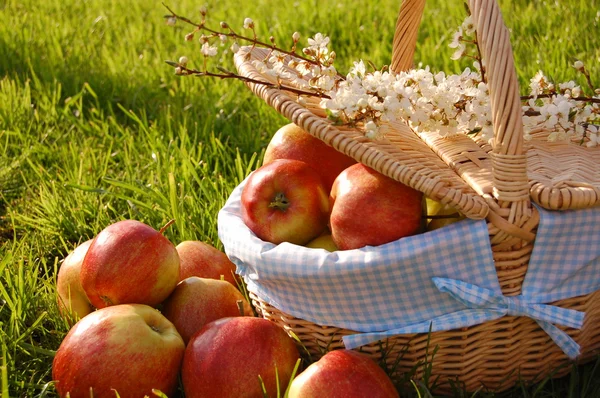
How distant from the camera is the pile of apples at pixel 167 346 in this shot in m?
1.43

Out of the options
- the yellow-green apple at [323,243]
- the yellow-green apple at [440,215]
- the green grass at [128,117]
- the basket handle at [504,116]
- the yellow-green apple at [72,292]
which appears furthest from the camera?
the green grass at [128,117]

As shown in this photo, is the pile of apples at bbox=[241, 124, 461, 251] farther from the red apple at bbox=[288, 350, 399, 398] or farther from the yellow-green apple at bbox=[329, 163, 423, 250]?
the red apple at bbox=[288, 350, 399, 398]

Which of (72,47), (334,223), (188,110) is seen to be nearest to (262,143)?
(188,110)

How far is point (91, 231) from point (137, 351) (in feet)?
2.85

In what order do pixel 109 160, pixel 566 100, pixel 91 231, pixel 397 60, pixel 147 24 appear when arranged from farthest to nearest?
pixel 147 24 → pixel 109 160 → pixel 91 231 → pixel 397 60 → pixel 566 100

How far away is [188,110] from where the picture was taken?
9.86ft

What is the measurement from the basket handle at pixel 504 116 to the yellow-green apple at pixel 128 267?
734 mm

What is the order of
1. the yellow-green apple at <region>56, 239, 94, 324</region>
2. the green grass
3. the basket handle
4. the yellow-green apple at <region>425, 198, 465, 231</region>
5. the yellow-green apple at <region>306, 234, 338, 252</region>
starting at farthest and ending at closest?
1. the green grass
2. the yellow-green apple at <region>56, 239, 94, 324</region>
3. the yellow-green apple at <region>306, 234, 338, 252</region>
4. the yellow-green apple at <region>425, 198, 465, 231</region>
5. the basket handle

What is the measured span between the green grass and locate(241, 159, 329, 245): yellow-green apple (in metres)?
0.44

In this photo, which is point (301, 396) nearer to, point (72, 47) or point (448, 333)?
point (448, 333)

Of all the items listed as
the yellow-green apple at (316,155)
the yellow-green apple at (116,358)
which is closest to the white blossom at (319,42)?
the yellow-green apple at (316,155)

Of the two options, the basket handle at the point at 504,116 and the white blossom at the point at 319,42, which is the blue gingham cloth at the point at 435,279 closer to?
the basket handle at the point at 504,116

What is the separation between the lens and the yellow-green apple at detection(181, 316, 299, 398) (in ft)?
4.83

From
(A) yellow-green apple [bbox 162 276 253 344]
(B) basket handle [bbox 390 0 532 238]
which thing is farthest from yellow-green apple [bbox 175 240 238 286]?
(B) basket handle [bbox 390 0 532 238]
